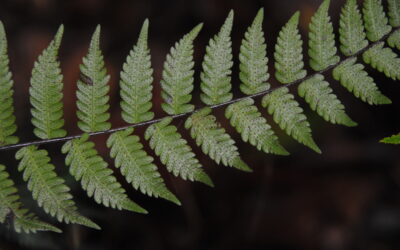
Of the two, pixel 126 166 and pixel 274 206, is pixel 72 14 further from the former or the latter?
pixel 126 166

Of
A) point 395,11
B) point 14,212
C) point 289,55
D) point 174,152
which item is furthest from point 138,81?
point 395,11

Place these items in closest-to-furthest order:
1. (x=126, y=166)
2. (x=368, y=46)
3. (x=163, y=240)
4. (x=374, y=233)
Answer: (x=126, y=166) < (x=368, y=46) < (x=163, y=240) < (x=374, y=233)

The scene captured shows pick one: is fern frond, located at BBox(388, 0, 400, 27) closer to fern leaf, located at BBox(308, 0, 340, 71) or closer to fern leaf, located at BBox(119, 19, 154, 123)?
fern leaf, located at BBox(308, 0, 340, 71)

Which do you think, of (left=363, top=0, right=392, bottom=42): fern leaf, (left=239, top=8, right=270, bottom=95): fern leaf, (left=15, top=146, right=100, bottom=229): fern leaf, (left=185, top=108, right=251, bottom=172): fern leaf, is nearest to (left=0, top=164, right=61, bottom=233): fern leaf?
(left=15, top=146, right=100, bottom=229): fern leaf

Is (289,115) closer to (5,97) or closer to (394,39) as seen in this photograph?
(394,39)

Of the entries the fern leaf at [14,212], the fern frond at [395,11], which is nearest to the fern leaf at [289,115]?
the fern frond at [395,11]

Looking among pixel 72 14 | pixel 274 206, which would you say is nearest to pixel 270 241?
pixel 274 206
